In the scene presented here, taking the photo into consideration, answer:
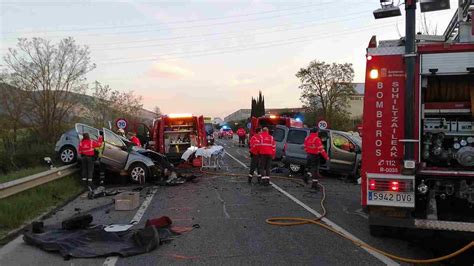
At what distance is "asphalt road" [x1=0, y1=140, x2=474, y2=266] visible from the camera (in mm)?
6340

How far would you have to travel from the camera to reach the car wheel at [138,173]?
612 inches

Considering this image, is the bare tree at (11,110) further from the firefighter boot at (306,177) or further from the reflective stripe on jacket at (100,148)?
the firefighter boot at (306,177)

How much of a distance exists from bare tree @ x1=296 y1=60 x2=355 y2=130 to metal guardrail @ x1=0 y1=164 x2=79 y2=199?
4609 cm

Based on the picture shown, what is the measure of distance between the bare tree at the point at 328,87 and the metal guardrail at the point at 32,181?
4609 cm

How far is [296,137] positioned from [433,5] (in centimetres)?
1235

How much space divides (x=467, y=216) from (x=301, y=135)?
12198 millimetres

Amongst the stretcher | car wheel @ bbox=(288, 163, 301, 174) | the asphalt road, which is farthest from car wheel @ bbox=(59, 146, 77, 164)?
car wheel @ bbox=(288, 163, 301, 174)

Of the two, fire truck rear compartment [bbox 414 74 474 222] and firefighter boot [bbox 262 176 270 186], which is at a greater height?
fire truck rear compartment [bbox 414 74 474 222]

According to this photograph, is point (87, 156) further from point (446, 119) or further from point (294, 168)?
point (446, 119)

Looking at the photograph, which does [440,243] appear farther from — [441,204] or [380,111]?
[380,111]

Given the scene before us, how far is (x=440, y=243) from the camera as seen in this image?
7.33m

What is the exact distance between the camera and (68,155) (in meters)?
16.1

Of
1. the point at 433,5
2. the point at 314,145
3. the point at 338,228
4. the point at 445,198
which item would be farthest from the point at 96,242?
the point at 314,145

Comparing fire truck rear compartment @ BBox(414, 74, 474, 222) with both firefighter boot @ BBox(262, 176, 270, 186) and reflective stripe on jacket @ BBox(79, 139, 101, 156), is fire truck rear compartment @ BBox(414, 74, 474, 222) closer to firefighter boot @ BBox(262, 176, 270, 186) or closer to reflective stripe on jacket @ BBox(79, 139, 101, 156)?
firefighter boot @ BBox(262, 176, 270, 186)
